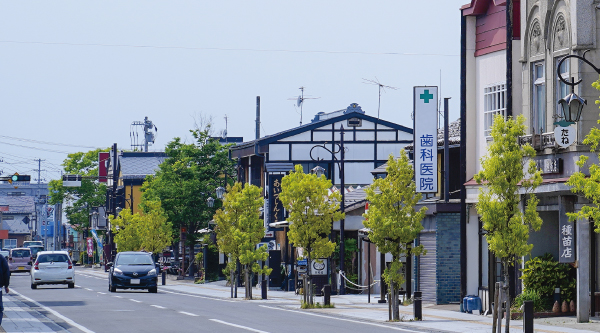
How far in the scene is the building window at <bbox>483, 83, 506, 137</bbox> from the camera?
1045 inches

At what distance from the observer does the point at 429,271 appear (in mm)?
31344

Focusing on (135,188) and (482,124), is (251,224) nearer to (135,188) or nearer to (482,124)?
(482,124)

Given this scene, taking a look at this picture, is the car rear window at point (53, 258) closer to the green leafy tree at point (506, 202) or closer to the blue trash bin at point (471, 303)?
the blue trash bin at point (471, 303)

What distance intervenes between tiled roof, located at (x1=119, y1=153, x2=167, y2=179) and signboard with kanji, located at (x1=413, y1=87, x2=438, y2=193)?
6406 centimetres

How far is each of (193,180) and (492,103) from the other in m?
34.4

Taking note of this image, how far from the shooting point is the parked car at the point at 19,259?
67062 mm

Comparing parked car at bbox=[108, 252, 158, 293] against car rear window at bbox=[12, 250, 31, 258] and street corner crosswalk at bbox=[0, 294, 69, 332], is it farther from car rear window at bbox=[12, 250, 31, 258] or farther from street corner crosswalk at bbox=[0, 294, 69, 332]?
car rear window at bbox=[12, 250, 31, 258]

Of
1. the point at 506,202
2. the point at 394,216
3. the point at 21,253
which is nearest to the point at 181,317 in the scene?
the point at 394,216

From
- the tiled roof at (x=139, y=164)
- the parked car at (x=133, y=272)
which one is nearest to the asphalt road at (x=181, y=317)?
the parked car at (x=133, y=272)

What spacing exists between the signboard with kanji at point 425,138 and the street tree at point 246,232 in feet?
31.3

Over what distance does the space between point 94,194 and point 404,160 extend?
77.3 metres

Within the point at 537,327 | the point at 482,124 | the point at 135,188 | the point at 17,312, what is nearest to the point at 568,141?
the point at 537,327

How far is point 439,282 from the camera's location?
3038cm

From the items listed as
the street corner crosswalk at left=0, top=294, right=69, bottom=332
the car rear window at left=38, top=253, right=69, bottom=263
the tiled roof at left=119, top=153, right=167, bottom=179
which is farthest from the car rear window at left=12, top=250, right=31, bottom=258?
the street corner crosswalk at left=0, top=294, right=69, bottom=332
